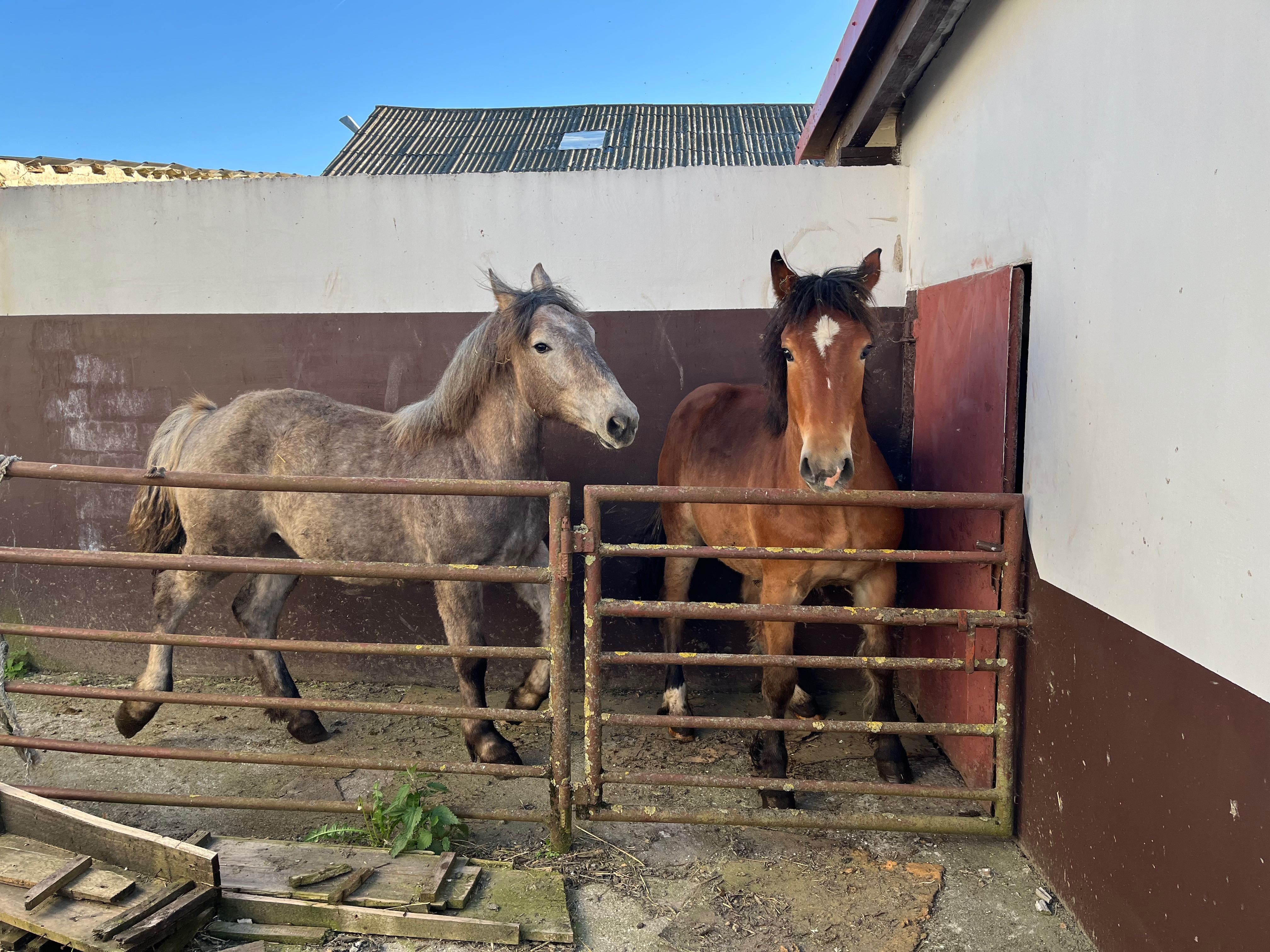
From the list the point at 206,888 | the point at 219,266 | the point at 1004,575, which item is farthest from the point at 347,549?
the point at 1004,575

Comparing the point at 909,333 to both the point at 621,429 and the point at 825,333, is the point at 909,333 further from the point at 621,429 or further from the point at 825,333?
the point at 621,429

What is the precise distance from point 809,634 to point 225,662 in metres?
3.25

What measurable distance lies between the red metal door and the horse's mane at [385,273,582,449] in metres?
1.60

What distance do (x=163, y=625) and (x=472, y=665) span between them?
4.86 ft

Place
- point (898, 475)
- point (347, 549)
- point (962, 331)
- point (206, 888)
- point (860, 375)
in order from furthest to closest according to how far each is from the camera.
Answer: point (898, 475), point (347, 549), point (962, 331), point (860, 375), point (206, 888)

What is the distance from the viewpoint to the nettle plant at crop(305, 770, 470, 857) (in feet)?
8.63

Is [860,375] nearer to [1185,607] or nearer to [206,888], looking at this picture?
[1185,607]

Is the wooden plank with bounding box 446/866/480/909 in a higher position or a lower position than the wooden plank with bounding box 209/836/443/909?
lower

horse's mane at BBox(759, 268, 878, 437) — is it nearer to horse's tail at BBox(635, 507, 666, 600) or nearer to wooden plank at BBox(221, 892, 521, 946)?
horse's tail at BBox(635, 507, 666, 600)

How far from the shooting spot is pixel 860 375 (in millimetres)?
2871

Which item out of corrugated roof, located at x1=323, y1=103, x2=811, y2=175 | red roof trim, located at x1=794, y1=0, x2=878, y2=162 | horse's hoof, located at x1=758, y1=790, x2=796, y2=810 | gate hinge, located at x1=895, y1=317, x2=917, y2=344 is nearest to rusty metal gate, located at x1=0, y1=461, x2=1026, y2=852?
horse's hoof, located at x1=758, y1=790, x2=796, y2=810

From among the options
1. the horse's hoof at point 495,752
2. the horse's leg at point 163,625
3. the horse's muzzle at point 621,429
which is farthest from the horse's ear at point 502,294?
the horse's hoof at point 495,752

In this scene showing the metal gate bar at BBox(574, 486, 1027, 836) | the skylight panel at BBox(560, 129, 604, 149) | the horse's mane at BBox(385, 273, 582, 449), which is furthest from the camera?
the skylight panel at BBox(560, 129, 604, 149)

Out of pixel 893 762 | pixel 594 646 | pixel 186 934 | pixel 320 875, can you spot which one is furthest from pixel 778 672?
pixel 186 934
